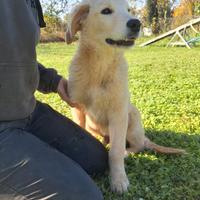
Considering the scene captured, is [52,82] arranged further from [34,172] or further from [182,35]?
[182,35]

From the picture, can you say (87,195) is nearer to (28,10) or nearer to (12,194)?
(12,194)

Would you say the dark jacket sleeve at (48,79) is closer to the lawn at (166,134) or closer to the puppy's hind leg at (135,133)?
the puppy's hind leg at (135,133)

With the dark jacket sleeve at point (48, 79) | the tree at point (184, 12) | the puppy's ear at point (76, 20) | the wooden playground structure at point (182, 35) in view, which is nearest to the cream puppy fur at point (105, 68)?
the puppy's ear at point (76, 20)

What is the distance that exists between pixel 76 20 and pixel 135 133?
0.91 metres

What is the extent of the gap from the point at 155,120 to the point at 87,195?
1811mm

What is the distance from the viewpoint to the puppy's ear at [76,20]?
283cm

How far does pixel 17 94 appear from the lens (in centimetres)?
234

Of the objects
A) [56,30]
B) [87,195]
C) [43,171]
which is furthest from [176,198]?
[56,30]

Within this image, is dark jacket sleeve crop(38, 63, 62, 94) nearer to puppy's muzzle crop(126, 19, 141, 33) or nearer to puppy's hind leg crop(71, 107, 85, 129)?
puppy's hind leg crop(71, 107, 85, 129)

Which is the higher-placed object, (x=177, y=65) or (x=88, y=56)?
(x=88, y=56)

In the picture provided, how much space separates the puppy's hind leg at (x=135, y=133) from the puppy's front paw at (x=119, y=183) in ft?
1.57

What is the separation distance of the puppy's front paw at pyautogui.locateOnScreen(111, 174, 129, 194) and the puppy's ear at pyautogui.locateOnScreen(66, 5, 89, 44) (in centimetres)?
95

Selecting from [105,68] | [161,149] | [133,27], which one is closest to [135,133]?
[161,149]

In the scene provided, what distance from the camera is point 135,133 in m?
3.08
